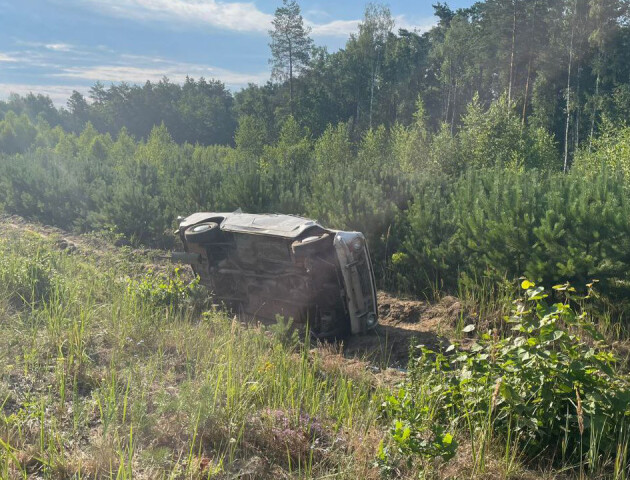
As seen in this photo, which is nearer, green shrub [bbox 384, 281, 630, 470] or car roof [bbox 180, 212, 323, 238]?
green shrub [bbox 384, 281, 630, 470]

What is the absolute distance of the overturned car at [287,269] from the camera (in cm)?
669

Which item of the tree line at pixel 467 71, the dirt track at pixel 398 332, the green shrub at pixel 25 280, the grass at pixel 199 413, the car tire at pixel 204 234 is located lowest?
the dirt track at pixel 398 332

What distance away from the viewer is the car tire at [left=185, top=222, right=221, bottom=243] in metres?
7.61

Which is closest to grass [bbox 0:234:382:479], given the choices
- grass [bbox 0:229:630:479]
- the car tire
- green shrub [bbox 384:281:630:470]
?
grass [bbox 0:229:630:479]

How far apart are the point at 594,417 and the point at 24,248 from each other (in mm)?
9387

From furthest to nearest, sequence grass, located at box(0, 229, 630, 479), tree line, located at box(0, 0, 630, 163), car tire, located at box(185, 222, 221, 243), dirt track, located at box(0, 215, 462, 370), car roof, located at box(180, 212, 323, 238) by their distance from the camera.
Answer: tree line, located at box(0, 0, 630, 163)
car tire, located at box(185, 222, 221, 243)
car roof, located at box(180, 212, 323, 238)
dirt track, located at box(0, 215, 462, 370)
grass, located at box(0, 229, 630, 479)

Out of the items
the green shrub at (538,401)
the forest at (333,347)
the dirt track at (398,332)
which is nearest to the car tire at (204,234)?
the forest at (333,347)

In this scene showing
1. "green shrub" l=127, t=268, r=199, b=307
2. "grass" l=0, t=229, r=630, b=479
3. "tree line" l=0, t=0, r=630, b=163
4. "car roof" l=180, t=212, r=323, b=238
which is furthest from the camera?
"tree line" l=0, t=0, r=630, b=163

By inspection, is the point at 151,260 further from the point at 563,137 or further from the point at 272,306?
the point at 563,137

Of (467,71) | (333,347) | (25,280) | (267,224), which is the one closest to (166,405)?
(333,347)

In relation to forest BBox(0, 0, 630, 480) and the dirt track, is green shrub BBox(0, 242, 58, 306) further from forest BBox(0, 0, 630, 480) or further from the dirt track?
the dirt track

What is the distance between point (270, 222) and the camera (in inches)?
286

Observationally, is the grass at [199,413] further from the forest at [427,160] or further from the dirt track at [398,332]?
the forest at [427,160]

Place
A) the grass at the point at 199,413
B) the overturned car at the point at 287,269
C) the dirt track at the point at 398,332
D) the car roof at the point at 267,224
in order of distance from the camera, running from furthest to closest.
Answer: the car roof at the point at 267,224 < the overturned car at the point at 287,269 < the dirt track at the point at 398,332 < the grass at the point at 199,413
